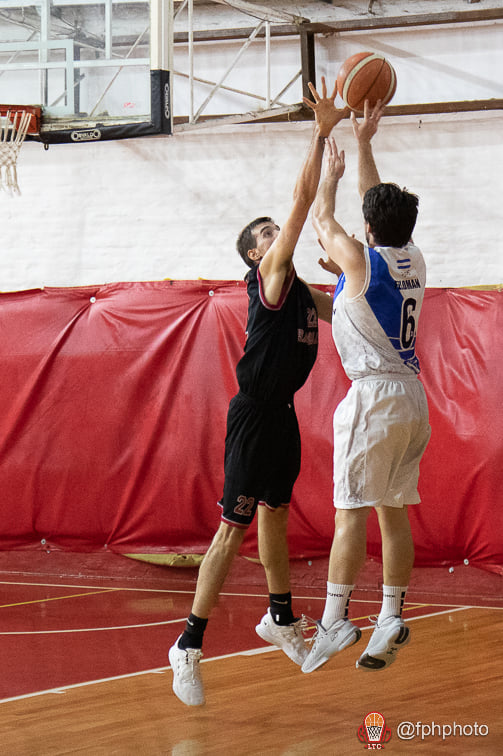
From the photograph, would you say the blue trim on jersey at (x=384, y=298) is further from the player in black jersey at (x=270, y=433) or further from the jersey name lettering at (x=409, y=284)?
the player in black jersey at (x=270, y=433)

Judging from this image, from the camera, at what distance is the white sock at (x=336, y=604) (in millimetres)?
3926

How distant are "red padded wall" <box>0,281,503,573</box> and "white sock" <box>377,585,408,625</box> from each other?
3028mm

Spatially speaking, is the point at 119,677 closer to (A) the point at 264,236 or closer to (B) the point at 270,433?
(B) the point at 270,433

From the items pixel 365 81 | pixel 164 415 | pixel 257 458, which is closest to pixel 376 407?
pixel 257 458

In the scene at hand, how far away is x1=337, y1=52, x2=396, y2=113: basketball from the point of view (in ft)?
15.8

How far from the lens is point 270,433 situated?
14.4 ft

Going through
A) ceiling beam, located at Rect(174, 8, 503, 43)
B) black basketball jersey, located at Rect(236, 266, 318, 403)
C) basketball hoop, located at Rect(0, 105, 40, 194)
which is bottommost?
black basketball jersey, located at Rect(236, 266, 318, 403)

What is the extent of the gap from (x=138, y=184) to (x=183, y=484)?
10.1ft

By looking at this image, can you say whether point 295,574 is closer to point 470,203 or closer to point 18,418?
point 18,418

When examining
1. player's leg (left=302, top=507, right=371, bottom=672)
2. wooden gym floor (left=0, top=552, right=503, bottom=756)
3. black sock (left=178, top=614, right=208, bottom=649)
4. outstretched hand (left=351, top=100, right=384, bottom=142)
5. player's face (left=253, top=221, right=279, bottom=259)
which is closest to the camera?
wooden gym floor (left=0, top=552, right=503, bottom=756)

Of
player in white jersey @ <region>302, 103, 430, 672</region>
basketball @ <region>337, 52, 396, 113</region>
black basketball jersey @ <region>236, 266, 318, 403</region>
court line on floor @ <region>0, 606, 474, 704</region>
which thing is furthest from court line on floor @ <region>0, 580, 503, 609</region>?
basketball @ <region>337, 52, 396, 113</region>

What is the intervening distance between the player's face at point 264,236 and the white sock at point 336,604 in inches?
69.9

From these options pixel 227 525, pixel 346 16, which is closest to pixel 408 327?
pixel 227 525

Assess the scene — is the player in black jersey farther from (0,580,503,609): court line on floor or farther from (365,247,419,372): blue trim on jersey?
(0,580,503,609): court line on floor
